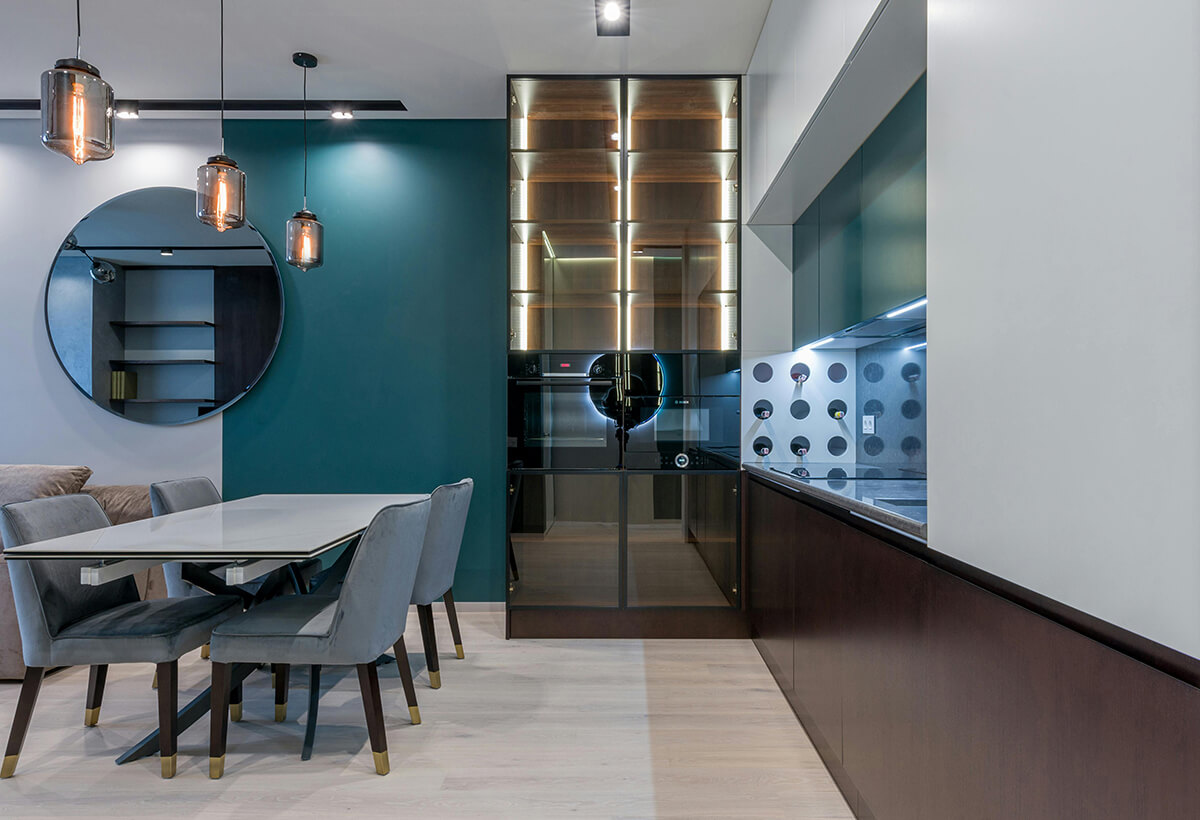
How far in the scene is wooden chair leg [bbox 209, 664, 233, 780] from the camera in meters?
2.05

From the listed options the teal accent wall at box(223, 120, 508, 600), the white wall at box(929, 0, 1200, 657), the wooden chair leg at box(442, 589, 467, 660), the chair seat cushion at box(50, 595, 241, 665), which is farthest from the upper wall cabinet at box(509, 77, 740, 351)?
the white wall at box(929, 0, 1200, 657)

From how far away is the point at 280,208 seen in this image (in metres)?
3.91

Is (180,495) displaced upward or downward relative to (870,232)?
downward

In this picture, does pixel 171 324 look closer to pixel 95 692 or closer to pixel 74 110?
pixel 95 692

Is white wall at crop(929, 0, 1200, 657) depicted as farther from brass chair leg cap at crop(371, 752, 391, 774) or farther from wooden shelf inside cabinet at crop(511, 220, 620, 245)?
wooden shelf inside cabinet at crop(511, 220, 620, 245)

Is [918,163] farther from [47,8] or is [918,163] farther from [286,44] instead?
[47,8]

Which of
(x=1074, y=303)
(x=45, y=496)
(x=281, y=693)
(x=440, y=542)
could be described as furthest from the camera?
(x=45, y=496)

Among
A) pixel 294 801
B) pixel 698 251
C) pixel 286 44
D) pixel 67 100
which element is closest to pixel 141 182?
pixel 286 44

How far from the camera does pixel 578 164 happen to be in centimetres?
353

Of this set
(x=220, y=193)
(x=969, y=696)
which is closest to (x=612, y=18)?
(x=220, y=193)

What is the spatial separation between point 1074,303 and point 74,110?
2.32 metres

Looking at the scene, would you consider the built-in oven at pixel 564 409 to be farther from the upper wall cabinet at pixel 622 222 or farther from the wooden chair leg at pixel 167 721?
the wooden chair leg at pixel 167 721

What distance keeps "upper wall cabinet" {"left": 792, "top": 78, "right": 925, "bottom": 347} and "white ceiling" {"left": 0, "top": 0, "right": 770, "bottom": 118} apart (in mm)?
956

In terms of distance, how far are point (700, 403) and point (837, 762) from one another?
1887mm
